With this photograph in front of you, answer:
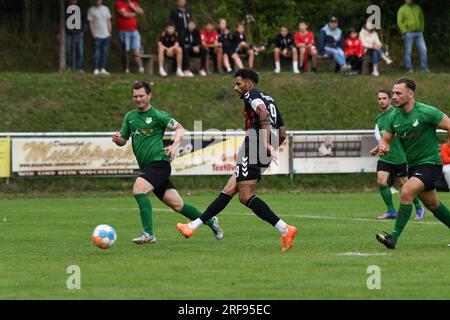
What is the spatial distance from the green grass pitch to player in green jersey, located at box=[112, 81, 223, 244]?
1.54ft

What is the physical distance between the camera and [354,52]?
109 feet

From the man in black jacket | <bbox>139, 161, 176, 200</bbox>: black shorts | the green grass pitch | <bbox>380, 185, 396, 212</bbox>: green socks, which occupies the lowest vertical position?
the green grass pitch

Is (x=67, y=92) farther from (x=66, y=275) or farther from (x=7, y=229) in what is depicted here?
(x=66, y=275)

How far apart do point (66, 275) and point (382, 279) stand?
314 centimetres

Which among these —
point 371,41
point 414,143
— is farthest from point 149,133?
point 371,41

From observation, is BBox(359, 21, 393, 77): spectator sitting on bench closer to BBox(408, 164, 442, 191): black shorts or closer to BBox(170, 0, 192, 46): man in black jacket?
BBox(170, 0, 192, 46): man in black jacket

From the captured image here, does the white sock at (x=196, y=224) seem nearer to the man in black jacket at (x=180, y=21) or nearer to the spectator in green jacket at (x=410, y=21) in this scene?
the man in black jacket at (x=180, y=21)

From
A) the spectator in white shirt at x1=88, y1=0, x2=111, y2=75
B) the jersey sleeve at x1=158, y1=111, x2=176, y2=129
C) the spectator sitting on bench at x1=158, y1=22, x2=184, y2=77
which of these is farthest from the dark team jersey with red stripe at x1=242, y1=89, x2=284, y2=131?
the spectator in white shirt at x1=88, y1=0, x2=111, y2=75

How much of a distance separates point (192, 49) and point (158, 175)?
17.0 metres

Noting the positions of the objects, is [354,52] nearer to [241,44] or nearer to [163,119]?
[241,44]

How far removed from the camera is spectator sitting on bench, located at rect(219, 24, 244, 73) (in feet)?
105

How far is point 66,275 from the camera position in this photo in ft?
36.7
